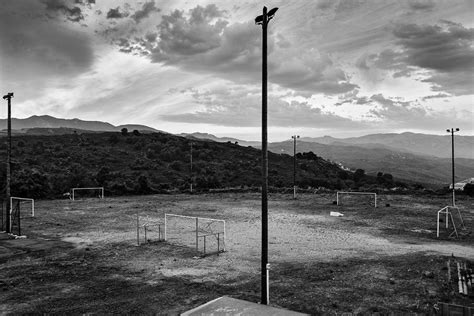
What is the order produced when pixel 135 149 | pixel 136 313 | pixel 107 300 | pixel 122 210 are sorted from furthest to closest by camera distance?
pixel 135 149, pixel 122 210, pixel 107 300, pixel 136 313

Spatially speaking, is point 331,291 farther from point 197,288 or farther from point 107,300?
point 107,300

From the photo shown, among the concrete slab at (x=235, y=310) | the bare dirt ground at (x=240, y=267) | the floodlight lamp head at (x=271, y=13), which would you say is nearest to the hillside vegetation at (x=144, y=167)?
the bare dirt ground at (x=240, y=267)

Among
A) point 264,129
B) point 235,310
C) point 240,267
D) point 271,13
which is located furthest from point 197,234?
point 271,13

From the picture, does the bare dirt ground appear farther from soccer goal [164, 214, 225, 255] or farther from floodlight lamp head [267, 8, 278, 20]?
floodlight lamp head [267, 8, 278, 20]

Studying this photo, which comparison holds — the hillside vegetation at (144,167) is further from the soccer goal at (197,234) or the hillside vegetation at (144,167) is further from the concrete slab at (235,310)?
the concrete slab at (235,310)

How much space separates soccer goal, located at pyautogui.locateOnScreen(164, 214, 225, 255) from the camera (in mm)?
19188

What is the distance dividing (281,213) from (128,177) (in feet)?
113

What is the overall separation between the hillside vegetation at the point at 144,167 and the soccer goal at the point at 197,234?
85.5 feet

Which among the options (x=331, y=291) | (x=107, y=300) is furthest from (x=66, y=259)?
(x=331, y=291)

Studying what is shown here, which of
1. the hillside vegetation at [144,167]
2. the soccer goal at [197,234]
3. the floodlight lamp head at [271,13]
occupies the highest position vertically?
the floodlight lamp head at [271,13]

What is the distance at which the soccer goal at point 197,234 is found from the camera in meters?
19.2

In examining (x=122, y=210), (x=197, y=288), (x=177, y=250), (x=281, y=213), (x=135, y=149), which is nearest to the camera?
(x=197, y=288)

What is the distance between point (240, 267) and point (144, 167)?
57096mm

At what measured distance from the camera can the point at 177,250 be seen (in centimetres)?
1892
